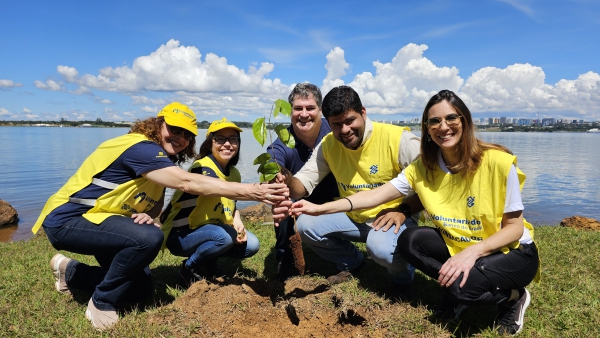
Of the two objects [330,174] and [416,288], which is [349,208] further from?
[416,288]

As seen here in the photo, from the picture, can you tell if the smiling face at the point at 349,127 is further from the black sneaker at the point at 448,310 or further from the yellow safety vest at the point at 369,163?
the black sneaker at the point at 448,310

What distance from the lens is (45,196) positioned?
1506 cm

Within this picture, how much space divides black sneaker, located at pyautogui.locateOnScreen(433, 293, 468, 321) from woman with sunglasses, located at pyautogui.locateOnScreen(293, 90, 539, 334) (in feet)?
0.04

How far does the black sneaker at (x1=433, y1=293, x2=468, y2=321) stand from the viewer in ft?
10.2

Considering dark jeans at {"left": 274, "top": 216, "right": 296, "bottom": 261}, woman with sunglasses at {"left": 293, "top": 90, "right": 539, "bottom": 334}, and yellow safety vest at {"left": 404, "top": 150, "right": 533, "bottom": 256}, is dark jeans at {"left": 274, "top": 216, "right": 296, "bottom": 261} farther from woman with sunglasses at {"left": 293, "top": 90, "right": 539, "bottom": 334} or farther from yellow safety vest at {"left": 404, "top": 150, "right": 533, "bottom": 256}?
yellow safety vest at {"left": 404, "top": 150, "right": 533, "bottom": 256}

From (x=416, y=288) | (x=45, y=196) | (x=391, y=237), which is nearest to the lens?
(x=391, y=237)

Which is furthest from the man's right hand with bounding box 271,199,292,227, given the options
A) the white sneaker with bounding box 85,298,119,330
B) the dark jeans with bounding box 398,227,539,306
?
the white sneaker with bounding box 85,298,119,330

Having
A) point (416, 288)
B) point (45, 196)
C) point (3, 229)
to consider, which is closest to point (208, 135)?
point (416, 288)

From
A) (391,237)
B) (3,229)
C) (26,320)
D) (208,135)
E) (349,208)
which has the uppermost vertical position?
(208,135)

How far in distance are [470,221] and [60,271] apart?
3.74 metres

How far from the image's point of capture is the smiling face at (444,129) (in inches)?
108

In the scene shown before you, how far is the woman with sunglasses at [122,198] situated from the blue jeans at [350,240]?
2.70 ft

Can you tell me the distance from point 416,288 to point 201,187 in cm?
228

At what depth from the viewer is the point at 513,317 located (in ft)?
9.55
